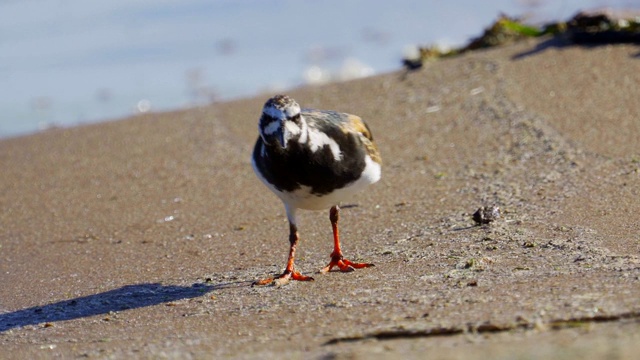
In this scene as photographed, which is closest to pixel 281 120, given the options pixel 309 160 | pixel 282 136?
pixel 282 136

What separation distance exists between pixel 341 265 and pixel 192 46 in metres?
12.8

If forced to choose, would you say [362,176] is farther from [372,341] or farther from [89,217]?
[89,217]

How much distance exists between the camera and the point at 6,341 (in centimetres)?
522

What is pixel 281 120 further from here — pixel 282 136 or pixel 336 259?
pixel 336 259

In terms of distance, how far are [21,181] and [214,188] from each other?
1.95 metres

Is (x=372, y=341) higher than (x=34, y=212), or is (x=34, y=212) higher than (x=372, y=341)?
(x=34, y=212)

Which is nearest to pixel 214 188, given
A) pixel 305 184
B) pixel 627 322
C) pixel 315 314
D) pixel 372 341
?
pixel 305 184

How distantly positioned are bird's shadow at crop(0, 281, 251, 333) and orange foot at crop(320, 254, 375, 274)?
0.50 metres

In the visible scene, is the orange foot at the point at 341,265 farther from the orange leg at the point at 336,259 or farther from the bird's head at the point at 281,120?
the bird's head at the point at 281,120

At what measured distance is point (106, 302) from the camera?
5820mm

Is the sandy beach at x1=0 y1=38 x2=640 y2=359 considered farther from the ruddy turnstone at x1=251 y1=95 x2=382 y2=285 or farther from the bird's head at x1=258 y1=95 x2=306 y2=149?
the bird's head at x1=258 y1=95 x2=306 y2=149

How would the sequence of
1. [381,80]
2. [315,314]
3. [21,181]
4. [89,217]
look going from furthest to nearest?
1. [381,80]
2. [21,181]
3. [89,217]
4. [315,314]

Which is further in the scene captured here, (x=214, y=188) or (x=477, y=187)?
(x=214, y=188)

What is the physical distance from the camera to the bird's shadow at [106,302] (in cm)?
562
